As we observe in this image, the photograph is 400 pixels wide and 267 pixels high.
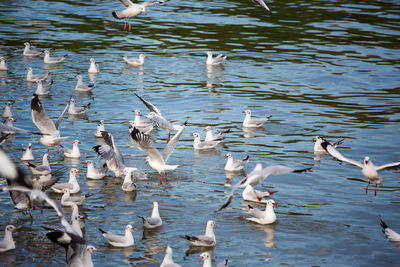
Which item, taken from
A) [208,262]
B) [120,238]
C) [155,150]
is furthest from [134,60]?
[208,262]

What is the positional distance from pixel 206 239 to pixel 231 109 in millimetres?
11744

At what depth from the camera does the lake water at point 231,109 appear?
44.0 feet

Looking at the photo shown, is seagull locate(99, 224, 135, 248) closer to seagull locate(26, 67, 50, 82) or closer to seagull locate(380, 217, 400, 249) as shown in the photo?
seagull locate(380, 217, 400, 249)

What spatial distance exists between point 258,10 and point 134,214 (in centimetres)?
3404

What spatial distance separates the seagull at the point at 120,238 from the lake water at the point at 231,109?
18cm

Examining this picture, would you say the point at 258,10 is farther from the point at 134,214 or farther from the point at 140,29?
the point at 134,214

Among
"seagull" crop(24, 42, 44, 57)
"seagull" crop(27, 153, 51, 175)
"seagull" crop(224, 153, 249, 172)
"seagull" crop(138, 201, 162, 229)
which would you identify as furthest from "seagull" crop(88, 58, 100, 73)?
"seagull" crop(138, 201, 162, 229)

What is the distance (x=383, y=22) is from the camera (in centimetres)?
4122

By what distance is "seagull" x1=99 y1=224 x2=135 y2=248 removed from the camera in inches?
497

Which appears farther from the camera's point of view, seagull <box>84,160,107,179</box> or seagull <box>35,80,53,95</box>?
seagull <box>35,80,53,95</box>

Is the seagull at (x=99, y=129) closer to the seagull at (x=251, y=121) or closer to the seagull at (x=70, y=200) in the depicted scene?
the seagull at (x=251, y=121)

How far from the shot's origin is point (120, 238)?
41.5 ft

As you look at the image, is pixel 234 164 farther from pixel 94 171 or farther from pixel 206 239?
pixel 206 239

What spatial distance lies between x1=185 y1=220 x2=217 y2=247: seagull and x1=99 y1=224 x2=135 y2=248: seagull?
1.17m
